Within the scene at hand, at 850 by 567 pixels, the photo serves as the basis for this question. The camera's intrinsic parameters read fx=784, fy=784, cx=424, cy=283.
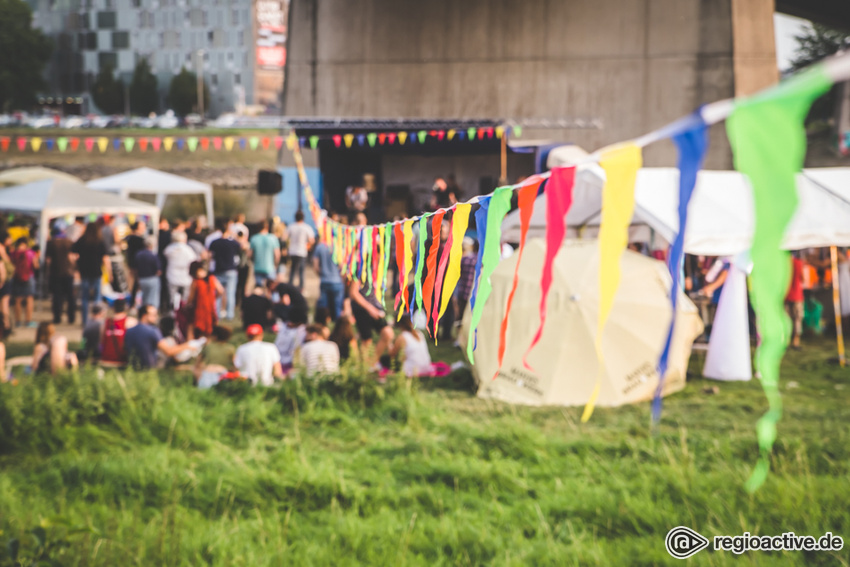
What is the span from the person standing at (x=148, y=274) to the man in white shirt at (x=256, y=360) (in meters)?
4.05

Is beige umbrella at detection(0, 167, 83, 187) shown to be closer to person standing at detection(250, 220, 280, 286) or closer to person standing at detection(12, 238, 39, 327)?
person standing at detection(12, 238, 39, 327)

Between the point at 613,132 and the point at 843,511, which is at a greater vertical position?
the point at 613,132

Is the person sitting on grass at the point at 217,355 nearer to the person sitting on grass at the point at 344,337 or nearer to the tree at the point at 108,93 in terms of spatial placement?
the person sitting on grass at the point at 344,337

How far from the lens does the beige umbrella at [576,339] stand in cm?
760

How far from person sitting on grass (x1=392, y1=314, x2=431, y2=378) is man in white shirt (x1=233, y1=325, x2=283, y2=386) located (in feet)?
4.40

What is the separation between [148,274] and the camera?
11234 millimetres

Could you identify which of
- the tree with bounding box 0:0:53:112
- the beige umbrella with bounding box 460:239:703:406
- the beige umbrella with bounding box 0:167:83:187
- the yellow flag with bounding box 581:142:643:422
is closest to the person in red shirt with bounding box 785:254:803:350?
the beige umbrella with bounding box 460:239:703:406

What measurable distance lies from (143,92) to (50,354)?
69.5m

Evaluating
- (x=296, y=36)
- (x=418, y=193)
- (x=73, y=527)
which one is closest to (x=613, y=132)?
(x=418, y=193)

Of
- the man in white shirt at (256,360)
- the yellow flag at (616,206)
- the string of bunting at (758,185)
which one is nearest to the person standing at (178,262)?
the man in white shirt at (256,360)

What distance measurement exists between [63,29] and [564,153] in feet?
268

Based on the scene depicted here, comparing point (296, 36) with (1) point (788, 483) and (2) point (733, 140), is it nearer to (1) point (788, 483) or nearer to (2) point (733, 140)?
(1) point (788, 483)

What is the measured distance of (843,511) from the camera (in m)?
4.32

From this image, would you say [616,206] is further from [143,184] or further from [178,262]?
[143,184]
